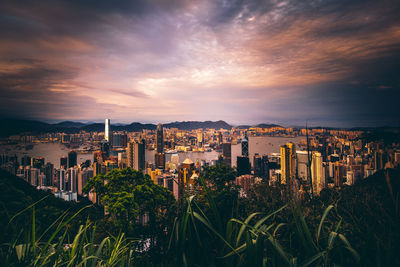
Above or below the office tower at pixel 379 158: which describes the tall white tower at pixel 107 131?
above

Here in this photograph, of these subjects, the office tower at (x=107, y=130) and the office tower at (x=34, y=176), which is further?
the office tower at (x=107, y=130)

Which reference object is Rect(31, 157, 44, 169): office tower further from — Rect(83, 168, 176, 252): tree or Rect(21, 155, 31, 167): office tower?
Rect(83, 168, 176, 252): tree

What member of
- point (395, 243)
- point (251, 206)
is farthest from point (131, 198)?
point (395, 243)

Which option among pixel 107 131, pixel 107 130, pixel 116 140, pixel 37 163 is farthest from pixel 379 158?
pixel 116 140

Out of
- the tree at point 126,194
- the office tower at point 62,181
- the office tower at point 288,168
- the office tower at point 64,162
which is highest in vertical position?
the office tower at point 288,168

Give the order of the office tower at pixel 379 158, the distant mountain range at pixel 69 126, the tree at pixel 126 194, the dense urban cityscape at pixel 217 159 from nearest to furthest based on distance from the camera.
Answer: the dense urban cityscape at pixel 217 159, the office tower at pixel 379 158, the tree at pixel 126 194, the distant mountain range at pixel 69 126

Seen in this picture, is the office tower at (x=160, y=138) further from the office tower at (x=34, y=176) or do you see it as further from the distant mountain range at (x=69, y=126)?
the office tower at (x=34, y=176)

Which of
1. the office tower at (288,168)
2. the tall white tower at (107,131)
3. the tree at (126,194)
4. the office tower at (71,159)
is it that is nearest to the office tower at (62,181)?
the office tower at (71,159)

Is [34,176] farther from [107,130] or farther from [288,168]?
Result: [288,168]

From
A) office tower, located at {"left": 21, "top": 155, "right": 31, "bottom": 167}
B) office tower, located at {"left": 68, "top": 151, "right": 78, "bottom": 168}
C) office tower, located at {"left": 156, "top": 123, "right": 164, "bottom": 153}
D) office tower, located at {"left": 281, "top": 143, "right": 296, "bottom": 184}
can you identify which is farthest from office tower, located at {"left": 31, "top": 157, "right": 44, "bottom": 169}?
office tower, located at {"left": 281, "top": 143, "right": 296, "bottom": 184}

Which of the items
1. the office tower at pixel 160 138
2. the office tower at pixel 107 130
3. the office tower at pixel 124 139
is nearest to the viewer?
the office tower at pixel 107 130

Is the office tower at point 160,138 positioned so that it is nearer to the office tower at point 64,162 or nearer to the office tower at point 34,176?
the office tower at point 64,162
